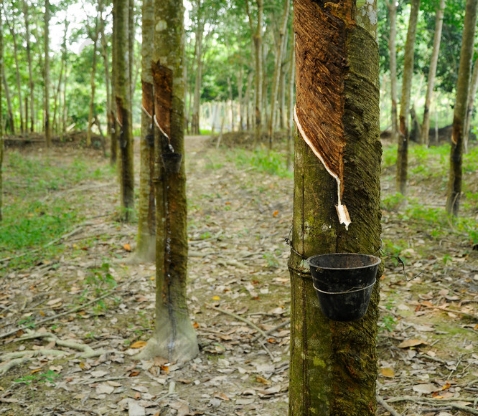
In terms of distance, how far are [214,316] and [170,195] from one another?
1725mm

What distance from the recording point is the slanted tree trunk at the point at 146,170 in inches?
254

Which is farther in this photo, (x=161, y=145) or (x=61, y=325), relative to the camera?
(x=61, y=325)

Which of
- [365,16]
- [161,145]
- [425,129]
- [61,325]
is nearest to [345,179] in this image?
[365,16]

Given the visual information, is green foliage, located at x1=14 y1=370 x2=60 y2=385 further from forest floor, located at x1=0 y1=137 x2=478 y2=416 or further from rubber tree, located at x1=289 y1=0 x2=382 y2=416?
rubber tree, located at x1=289 y1=0 x2=382 y2=416

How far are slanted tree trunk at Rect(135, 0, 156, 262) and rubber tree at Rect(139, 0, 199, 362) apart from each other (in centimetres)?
182

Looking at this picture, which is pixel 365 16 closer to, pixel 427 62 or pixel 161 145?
pixel 161 145

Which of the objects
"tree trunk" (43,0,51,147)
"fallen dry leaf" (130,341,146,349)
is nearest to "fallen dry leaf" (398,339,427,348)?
"fallen dry leaf" (130,341,146,349)

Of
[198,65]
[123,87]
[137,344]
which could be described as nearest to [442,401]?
[137,344]

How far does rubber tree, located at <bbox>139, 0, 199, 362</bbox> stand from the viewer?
430 cm

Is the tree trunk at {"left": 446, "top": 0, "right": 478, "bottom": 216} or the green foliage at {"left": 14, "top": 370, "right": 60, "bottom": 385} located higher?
the tree trunk at {"left": 446, "top": 0, "right": 478, "bottom": 216}

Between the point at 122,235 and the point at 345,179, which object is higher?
the point at 345,179

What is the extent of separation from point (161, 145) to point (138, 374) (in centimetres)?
206

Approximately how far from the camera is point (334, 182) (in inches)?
75.2

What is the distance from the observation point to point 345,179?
6.23 ft
